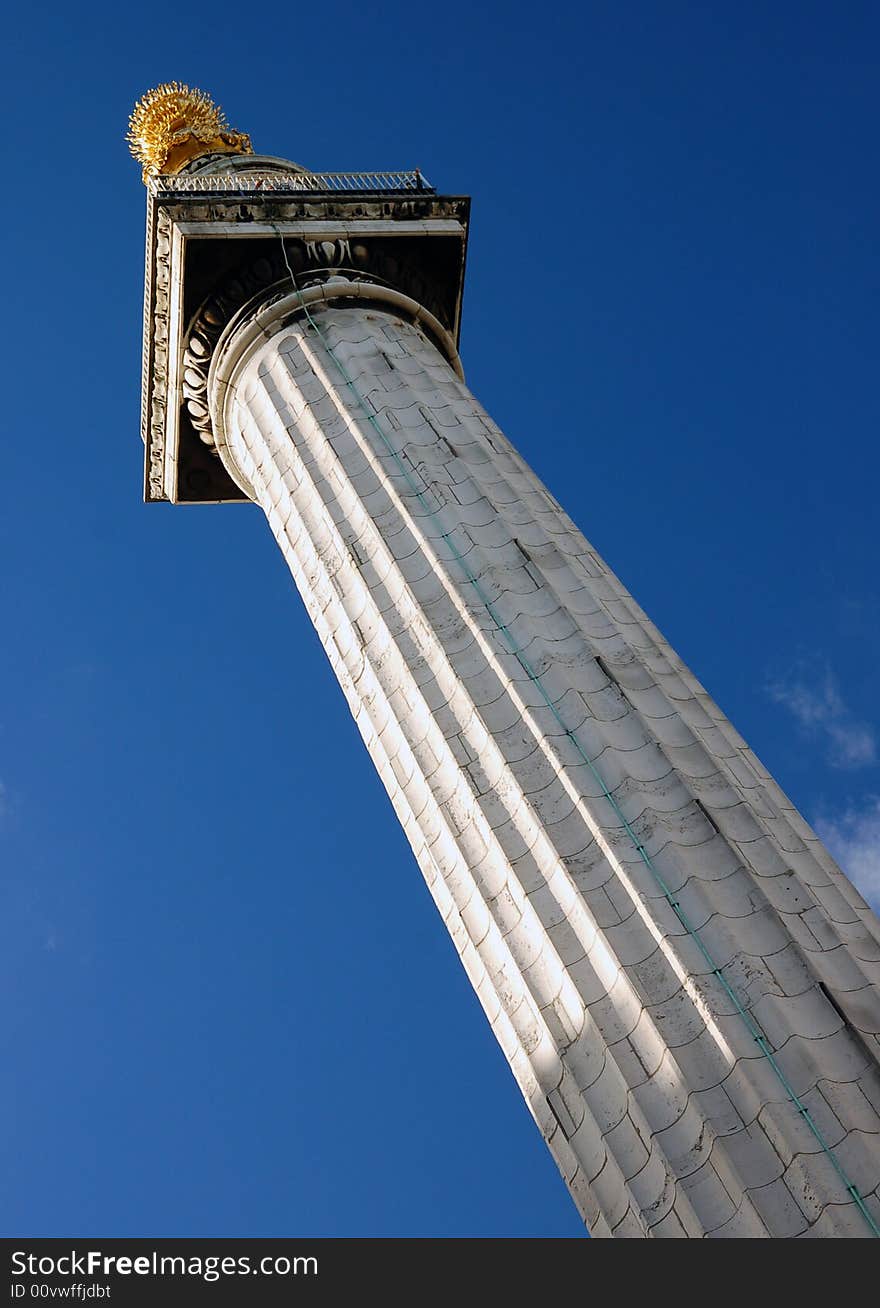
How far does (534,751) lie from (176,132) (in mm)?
27510

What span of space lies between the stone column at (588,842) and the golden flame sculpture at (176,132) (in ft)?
55.6

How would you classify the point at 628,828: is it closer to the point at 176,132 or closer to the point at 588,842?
the point at 588,842

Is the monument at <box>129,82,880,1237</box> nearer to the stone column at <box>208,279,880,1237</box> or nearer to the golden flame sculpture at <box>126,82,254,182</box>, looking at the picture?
the stone column at <box>208,279,880,1237</box>

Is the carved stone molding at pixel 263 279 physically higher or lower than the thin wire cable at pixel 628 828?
higher

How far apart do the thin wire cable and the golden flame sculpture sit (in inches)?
634

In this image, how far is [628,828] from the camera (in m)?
16.6

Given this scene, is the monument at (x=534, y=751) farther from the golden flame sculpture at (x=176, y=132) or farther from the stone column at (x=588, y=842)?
the golden flame sculpture at (x=176, y=132)

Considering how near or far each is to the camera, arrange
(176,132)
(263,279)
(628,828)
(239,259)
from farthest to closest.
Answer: (176,132), (239,259), (263,279), (628,828)
